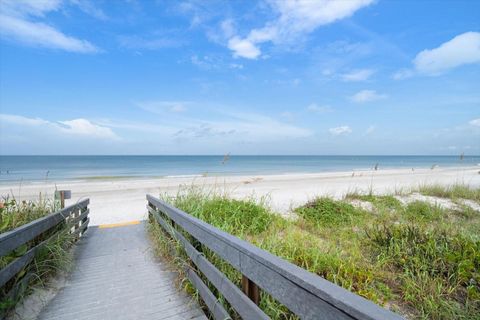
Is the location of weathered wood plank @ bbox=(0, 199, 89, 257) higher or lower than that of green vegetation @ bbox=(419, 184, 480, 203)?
higher

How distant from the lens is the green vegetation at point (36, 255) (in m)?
2.73

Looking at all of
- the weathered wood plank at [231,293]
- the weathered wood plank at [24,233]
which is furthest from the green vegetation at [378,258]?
the weathered wood plank at [24,233]

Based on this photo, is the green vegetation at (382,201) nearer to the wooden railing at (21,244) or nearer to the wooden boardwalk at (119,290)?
the wooden boardwalk at (119,290)

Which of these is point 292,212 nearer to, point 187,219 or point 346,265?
point 346,265

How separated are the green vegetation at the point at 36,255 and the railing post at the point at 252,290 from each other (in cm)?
217

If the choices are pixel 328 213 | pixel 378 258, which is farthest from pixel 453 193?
pixel 378 258

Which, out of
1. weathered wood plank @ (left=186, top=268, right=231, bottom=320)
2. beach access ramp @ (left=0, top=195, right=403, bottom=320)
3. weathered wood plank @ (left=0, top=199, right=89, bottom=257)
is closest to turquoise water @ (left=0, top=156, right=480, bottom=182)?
weathered wood plank @ (left=0, top=199, right=89, bottom=257)

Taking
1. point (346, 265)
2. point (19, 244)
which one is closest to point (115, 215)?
point (19, 244)

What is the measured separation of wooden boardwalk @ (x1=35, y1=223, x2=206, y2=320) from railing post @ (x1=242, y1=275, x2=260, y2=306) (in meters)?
0.89

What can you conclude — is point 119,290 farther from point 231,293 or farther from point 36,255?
point 231,293

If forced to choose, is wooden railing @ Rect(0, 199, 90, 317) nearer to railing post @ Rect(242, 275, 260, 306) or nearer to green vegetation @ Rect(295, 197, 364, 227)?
railing post @ Rect(242, 275, 260, 306)

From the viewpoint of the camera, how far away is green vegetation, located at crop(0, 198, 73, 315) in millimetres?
2734

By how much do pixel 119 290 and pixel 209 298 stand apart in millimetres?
1314

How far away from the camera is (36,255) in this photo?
3377mm
